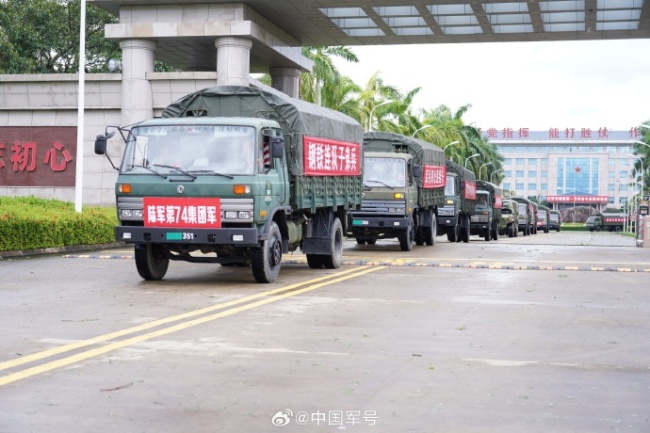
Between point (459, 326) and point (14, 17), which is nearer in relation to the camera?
point (459, 326)

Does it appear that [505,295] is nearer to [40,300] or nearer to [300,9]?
[40,300]

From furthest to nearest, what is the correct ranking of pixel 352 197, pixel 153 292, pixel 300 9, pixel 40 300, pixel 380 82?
pixel 380 82 < pixel 300 9 < pixel 352 197 < pixel 153 292 < pixel 40 300

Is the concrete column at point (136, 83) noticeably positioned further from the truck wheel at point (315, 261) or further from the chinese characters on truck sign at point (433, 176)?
the truck wheel at point (315, 261)

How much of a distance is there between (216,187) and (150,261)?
1879 mm

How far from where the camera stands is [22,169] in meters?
34.5

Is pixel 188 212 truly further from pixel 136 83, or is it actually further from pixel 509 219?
pixel 509 219

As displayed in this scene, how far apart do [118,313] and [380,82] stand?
51.0 m

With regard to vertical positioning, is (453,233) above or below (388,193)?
below

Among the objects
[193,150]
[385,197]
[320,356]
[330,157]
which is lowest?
[320,356]

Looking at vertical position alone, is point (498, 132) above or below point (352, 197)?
above

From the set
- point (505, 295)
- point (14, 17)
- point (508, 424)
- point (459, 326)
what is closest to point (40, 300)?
point (459, 326)

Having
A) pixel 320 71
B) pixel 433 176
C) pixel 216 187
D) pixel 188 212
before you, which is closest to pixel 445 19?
pixel 433 176

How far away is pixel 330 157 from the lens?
1805cm

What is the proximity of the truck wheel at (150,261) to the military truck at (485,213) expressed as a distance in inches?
1167
